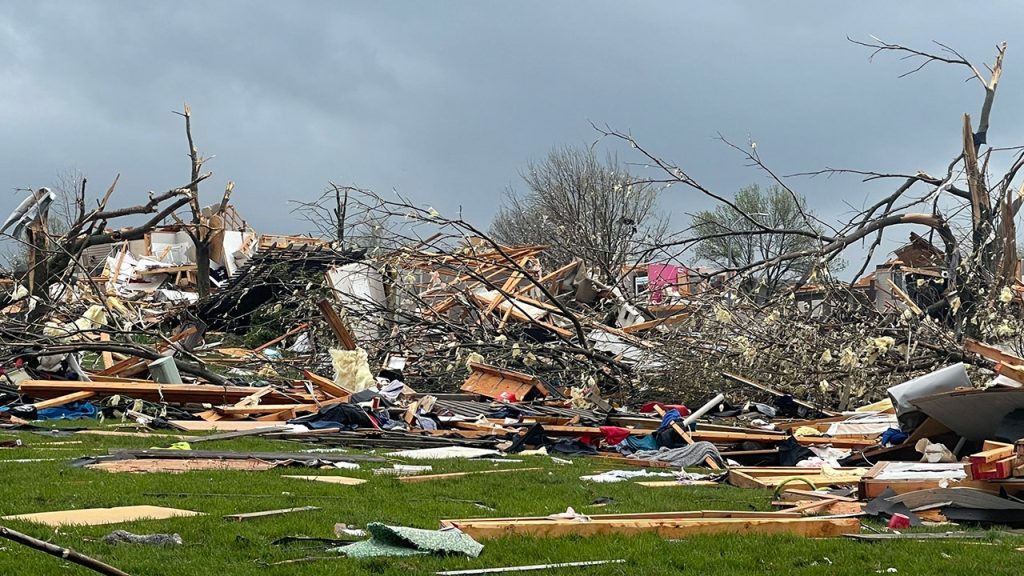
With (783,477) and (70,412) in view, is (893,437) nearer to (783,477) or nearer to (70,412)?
(783,477)

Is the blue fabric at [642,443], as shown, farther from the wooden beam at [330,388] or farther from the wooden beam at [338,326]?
the wooden beam at [338,326]

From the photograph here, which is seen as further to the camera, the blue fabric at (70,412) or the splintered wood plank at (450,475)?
the blue fabric at (70,412)

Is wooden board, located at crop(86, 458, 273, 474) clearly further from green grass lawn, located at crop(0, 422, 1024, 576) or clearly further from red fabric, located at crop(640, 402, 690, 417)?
red fabric, located at crop(640, 402, 690, 417)

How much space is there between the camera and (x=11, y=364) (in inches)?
558

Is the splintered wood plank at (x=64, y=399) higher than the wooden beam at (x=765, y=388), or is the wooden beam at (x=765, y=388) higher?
the wooden beam at (x=765, y=388)

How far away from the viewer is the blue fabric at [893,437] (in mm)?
9687

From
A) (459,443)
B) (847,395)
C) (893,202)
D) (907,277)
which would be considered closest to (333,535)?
(459,443)

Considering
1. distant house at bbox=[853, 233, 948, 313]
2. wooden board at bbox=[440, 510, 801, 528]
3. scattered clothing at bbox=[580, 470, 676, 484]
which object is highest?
distant house at bbox=[853, 233, 948, 313]

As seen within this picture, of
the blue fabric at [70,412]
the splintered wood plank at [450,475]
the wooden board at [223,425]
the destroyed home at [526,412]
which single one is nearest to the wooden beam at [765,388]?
the destroyed home at [526,412]

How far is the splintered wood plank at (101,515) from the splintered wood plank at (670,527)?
1.79m

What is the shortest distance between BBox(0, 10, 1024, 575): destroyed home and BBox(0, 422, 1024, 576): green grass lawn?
3 centimetres

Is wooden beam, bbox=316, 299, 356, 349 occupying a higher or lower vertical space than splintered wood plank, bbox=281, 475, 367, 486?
higher

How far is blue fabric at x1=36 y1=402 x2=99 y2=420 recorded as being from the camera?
41.1ft

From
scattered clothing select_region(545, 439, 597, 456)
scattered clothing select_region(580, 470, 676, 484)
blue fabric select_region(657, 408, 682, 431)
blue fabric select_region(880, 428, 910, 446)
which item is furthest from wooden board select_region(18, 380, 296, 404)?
blue fabric select_region(880, 428, 910, 446)
